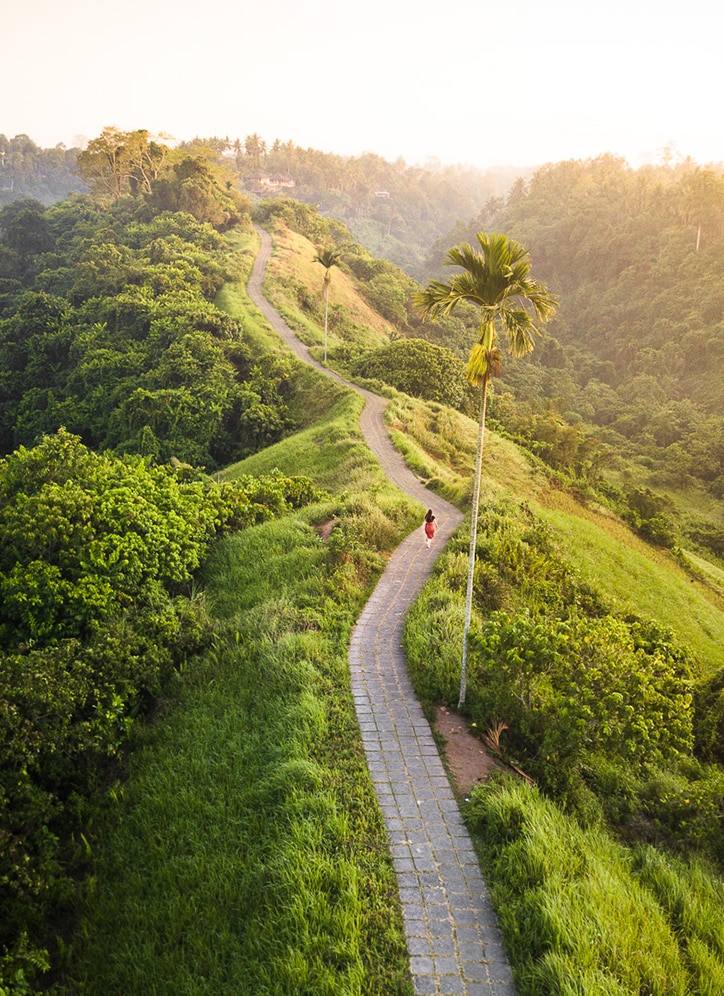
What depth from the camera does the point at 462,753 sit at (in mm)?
8242

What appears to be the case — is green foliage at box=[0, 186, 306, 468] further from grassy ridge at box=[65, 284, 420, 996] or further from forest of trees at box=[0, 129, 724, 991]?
grassy ridge at box=[65, 284, 420, 996]

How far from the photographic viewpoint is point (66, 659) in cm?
877

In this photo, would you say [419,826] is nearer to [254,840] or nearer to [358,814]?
[358,814]

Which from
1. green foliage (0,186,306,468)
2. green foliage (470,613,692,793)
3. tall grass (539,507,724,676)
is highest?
green foliage (0,186,306,468)

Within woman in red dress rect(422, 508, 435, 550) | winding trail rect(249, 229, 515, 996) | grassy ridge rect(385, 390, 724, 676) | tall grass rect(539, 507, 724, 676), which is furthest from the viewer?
grassy ridge rect(385, 390, 724, 676)

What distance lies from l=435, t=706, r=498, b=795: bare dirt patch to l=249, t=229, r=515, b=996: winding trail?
0.20 m

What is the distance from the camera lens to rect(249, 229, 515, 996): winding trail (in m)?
5.53

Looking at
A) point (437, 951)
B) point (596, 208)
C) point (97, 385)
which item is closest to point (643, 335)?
point (596, 208)

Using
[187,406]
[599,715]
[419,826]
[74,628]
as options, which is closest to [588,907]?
[419,826]

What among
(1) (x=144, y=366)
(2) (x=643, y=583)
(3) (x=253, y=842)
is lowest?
(2) (x=643, y=583)

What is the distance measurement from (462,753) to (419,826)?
149cm

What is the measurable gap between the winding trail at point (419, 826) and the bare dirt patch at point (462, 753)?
20 centimetres

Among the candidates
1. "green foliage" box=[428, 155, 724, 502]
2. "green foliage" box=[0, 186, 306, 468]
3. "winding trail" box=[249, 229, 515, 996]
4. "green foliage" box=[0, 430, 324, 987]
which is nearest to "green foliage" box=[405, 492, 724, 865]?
"winding trail" box=[249, 229, 515, 996]

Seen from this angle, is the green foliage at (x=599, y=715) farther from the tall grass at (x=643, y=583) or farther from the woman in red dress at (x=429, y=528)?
the tall grass at (x=643, y=583)
